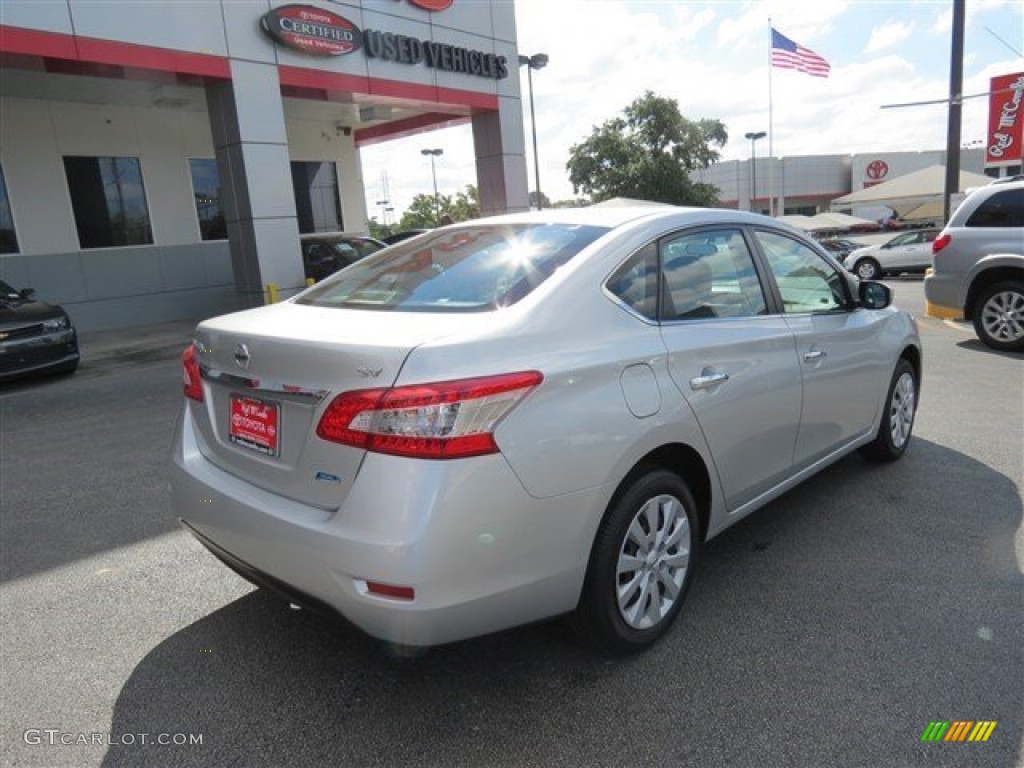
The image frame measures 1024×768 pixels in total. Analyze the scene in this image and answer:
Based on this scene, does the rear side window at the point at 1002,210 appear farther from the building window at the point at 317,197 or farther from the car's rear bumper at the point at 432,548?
the building window at the point at 317,197

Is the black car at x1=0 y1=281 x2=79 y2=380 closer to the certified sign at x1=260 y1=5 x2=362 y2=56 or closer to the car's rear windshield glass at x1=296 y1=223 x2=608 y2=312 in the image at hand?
the certified sign at x1=260 y1=5 x2=362 y2=56

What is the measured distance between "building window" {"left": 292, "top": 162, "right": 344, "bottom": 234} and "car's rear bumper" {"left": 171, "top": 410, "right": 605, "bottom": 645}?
1722 centimetres

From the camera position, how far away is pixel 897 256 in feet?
69.9

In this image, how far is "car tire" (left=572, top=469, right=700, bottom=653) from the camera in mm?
2592

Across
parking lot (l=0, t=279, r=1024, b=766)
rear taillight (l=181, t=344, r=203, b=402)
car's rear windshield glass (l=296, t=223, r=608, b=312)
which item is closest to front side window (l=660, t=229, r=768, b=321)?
car's rear windshield glass (l=296, t=223, r=608, b=312)

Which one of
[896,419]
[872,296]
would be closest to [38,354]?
[872,296]

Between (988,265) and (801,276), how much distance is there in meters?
6.18

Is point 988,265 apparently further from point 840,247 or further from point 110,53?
point 840,247

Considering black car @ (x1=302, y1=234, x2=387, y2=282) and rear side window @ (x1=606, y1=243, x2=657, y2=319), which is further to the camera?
black car @ (x1=302, y1=234, x2=387, y2=282)

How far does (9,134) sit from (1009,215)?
15.7 meters

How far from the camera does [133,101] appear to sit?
47.5 feet

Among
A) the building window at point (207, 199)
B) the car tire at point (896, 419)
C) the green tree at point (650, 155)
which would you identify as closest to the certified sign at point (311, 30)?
the building window at point (207, 199)

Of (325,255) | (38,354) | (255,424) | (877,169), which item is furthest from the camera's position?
(877,169)
